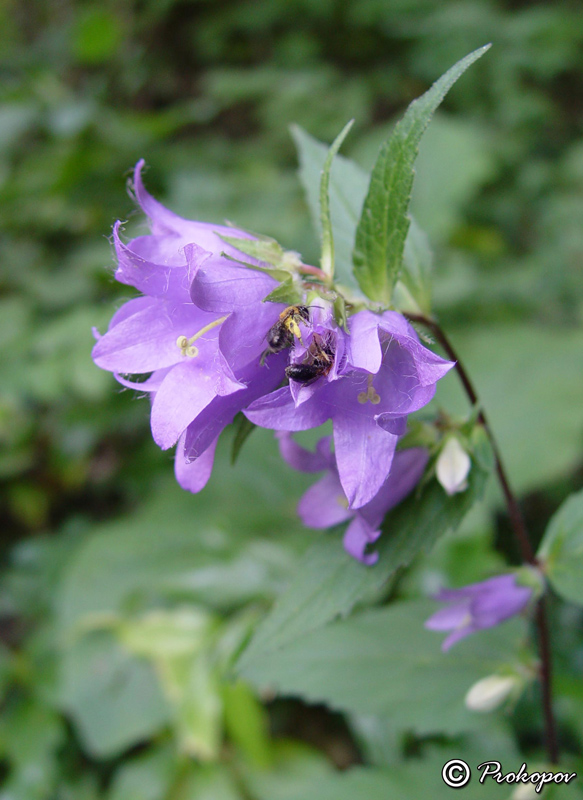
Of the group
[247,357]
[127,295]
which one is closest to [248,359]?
[247,357]

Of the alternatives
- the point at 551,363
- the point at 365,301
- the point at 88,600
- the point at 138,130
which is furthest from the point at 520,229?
the point at 365,301

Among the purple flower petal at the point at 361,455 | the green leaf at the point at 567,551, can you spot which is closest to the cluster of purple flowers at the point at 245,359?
the purple flower petal at the point at 361,455

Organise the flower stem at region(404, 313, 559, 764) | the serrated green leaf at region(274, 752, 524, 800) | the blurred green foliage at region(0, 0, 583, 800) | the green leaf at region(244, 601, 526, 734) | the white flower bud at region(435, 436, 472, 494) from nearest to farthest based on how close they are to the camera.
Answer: the white flower bud at region(435, 436, 472, 494) < the flower stem at region(404, 313, 559, 764) < the green leaf at region(244, 601, 526, 734) < the serrated green leaf at region(274, 752, 524, 800) < the blurred green foliage at region(0, 0, 583, 800)

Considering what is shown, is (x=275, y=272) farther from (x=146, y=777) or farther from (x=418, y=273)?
(x=146, y=777)

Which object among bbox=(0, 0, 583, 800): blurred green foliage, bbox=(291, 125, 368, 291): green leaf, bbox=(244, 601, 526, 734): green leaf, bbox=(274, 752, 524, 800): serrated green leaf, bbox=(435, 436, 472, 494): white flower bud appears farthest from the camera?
bbox=(0, 0, 583, 800): blurred green foliage

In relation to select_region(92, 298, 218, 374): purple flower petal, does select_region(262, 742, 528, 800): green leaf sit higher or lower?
lower

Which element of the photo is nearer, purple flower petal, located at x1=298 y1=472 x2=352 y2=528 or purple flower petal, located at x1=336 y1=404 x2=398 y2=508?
purple flower petal, located at x1=336 y1=404 x2=398 y2=508

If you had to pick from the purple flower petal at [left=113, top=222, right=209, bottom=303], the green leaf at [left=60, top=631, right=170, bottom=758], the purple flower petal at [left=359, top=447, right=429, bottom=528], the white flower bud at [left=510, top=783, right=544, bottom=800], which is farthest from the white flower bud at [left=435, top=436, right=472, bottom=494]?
the green leaf at [left=60, top=631, right=170, bottom=758]

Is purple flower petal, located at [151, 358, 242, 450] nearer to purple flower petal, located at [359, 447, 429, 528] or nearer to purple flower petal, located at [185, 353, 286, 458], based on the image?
purple flower petal, located at [185, 353, 286, 458]
